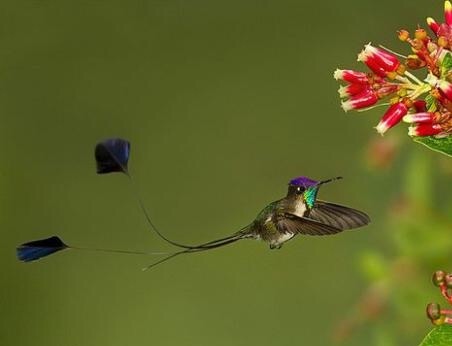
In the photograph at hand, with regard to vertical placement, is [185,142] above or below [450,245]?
above

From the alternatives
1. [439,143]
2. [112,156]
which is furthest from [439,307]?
[112,156]

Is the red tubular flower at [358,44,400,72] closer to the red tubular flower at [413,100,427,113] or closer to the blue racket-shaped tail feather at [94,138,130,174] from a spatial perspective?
the red tubular flower at [413,100,427,113]

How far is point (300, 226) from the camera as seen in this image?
1.16 meters

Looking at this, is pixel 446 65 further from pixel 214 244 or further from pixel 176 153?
pixel 176 153

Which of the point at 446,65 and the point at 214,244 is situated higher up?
the point at 446,65

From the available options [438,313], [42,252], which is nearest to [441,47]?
[438,313]

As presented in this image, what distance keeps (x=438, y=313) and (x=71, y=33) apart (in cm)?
463

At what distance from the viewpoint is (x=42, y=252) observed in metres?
1.03

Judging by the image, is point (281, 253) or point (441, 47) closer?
point (441, 47)

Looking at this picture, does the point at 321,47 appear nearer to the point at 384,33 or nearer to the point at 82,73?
the point at 384,33

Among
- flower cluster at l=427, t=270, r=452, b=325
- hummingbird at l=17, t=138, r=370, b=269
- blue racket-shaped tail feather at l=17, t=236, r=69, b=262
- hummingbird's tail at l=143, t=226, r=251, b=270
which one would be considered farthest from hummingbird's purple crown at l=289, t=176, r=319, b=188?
blue racket-shaped tail feather at l=17, t=236, r=69, b=262

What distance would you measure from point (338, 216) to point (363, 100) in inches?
6.3

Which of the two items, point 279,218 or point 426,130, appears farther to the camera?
point 279,218

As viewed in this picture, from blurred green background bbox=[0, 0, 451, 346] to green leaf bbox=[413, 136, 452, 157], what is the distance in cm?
363
